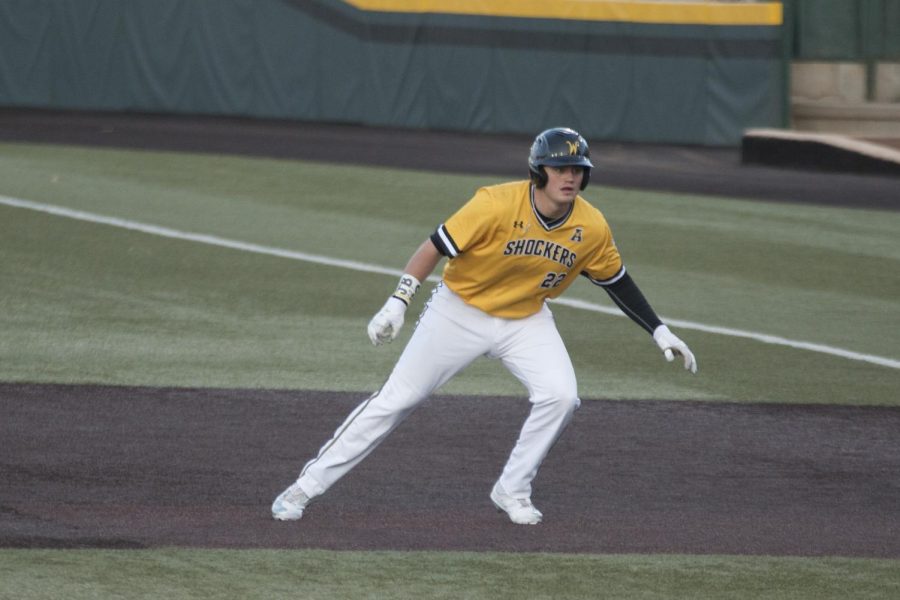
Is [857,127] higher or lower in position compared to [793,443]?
lower

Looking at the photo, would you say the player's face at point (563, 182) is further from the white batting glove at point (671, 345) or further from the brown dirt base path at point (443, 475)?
the brown dirt base path at point (443, 475)

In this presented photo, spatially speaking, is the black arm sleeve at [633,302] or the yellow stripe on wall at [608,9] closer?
the black arm sleeve at [633,302]

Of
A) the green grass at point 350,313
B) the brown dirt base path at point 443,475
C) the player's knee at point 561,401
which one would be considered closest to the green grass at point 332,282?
the green grass at point 350,313

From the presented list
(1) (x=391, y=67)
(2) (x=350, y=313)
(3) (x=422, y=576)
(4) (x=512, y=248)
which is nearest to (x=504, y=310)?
(4) (x=512, y=248)

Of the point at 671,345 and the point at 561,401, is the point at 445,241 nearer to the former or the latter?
the point at 561,401

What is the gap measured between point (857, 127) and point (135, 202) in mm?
12993

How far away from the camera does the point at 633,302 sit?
7.47 m

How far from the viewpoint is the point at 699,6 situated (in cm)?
2395

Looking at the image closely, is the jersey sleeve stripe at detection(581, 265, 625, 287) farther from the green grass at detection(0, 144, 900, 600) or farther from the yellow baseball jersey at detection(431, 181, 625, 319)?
the green grass at detection(0, 144, 900, 600)

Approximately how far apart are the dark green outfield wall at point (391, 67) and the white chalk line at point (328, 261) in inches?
371

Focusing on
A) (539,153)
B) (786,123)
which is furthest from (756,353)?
(786,123)

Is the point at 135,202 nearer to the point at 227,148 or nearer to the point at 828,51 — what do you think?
the point at 227,148

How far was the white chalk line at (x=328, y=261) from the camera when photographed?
11992mm

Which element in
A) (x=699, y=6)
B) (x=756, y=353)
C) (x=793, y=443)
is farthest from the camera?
(x=699, y=6)
